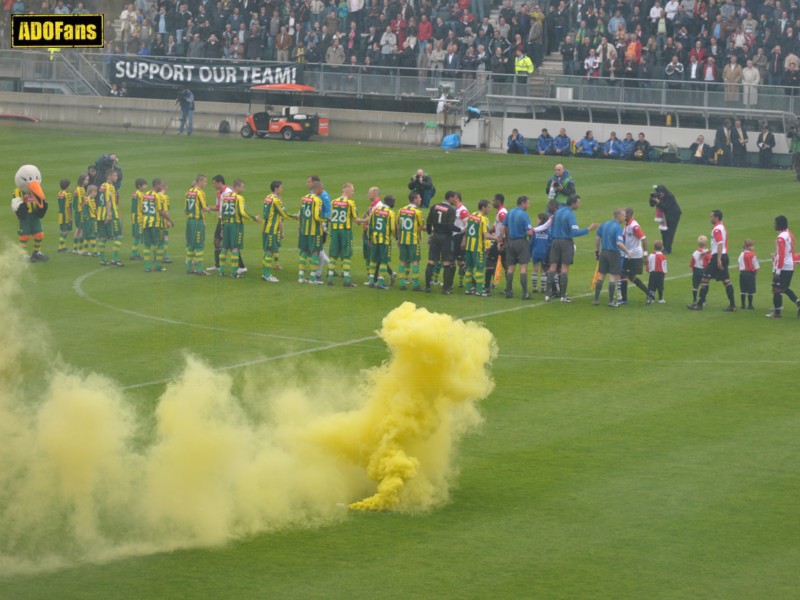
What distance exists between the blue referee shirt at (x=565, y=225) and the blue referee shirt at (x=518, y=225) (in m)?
0.48

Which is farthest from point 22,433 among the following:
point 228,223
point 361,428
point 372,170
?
point 372,170

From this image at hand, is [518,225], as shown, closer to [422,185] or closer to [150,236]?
[422,185]

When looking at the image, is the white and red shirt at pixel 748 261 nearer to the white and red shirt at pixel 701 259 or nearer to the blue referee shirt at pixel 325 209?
the white and red shirt at pixel 701 259

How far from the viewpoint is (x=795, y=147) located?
42.7 m

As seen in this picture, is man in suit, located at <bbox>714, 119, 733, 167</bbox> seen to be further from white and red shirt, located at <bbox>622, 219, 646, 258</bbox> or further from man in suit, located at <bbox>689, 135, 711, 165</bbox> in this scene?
white and red shirt, located at <bbox>622, 219, 646, 258</bbox>

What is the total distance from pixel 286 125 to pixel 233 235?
78.6 ft

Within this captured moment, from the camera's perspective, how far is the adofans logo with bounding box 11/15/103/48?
46.0ft

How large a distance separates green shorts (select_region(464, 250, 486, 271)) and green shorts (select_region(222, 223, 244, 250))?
4473mm

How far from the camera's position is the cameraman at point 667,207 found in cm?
2867

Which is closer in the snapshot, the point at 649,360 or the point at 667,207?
the point at 649,360

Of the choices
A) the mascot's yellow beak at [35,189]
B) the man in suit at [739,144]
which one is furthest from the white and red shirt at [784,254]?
the man in suit at [739,144]

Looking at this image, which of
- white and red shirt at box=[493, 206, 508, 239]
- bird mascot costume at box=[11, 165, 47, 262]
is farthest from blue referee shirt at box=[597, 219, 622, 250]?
bird mascot costume at box=[11, 165, 47, 262]

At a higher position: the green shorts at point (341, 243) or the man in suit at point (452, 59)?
the man in suit at point (452, 59)

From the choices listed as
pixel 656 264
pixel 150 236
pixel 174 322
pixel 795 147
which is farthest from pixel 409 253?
pixel 795 147
